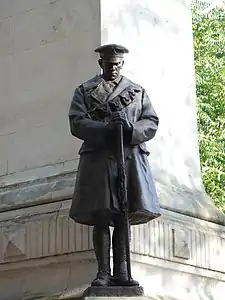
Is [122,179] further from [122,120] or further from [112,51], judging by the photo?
[112,51]

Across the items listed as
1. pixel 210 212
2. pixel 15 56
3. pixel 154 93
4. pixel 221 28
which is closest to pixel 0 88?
pixel 15 56

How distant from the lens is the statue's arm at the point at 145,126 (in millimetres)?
5043

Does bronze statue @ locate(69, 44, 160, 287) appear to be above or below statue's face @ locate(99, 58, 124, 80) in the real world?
below

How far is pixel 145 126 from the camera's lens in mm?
5121

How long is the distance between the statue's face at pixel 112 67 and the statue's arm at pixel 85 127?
11.2 inches

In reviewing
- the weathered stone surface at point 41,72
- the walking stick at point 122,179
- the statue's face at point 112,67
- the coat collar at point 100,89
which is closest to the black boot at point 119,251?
the walking stick at point 122,179

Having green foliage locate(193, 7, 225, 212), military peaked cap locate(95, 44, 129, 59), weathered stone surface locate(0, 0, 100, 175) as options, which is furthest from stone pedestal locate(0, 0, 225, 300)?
green foliage locate(193, 7, 225, 212)

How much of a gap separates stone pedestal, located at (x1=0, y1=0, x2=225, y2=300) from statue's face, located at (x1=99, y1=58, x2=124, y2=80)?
1.39 metres

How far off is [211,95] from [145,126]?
9092 mm

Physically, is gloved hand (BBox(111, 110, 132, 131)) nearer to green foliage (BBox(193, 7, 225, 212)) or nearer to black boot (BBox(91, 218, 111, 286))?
black boot (BBox(91, 218, 111, 286))

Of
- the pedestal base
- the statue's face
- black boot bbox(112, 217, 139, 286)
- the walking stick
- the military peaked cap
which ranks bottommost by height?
the pedestal base

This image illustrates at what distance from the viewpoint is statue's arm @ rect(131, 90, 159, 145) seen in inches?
199

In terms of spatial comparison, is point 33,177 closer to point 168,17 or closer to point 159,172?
point 159,172

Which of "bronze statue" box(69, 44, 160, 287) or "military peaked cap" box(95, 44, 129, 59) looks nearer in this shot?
"bronze statue" box(69, 44, 160, 287)
